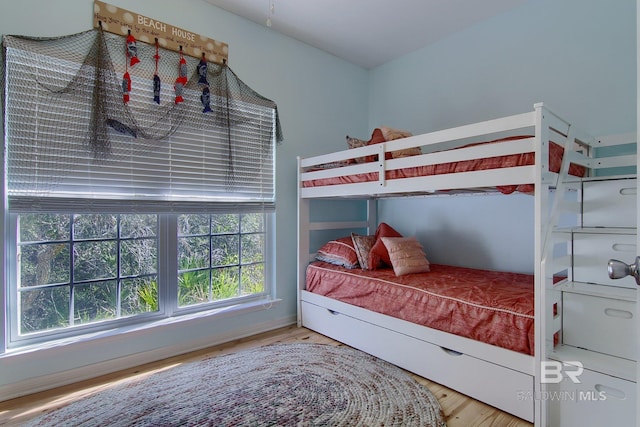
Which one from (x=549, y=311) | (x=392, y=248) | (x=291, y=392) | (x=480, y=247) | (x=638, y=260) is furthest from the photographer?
(x=480, y=247)

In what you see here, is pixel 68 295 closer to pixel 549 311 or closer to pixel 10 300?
pixel 10 300

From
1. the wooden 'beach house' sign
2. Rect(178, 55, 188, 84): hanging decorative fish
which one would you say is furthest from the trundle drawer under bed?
the wooden 'beach house' sign

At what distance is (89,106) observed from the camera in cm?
197

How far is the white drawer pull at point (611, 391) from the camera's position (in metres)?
1.33

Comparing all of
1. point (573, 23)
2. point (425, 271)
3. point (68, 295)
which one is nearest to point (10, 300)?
point (68, 295)

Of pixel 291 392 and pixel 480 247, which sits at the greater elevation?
pixel 480 247

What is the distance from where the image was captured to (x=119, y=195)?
2100mm

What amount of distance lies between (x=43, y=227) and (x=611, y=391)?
9.68ft

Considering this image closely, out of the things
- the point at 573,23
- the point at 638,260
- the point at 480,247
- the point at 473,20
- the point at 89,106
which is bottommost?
the point at 480,247

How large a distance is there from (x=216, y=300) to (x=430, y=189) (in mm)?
1799

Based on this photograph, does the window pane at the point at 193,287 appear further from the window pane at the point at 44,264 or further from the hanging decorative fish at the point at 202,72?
the hanging decorative fish at the point at 202,72

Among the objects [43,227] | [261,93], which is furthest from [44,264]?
[261,93]

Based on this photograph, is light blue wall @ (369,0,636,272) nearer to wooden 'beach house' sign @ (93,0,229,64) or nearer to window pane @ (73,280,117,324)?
wooden 'beach house' sign @ (93,0,229,64)

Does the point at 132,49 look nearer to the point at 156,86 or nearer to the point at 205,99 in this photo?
the point at 156,86
